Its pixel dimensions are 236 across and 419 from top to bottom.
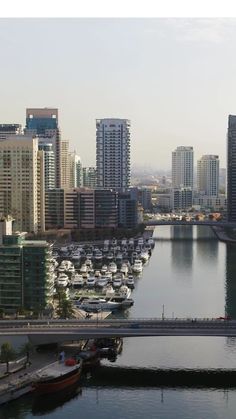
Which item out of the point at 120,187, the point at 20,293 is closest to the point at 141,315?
the point at 20,293

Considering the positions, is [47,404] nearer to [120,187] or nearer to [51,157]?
[51,157]

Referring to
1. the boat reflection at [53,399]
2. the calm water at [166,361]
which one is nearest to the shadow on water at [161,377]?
the calm water at [166,361]

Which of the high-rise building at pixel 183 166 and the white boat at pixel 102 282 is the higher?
the high-rise building at pixel 183 166

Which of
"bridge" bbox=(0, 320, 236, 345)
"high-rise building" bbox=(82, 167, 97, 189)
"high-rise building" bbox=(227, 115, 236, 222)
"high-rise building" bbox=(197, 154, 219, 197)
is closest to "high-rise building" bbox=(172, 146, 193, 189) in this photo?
"high-rise building" bbox=(197, 154, 219, 197)

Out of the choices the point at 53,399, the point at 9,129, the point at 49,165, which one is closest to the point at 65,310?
the point at 53,399

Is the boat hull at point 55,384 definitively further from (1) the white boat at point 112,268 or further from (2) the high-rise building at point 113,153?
(2) the high-rise building at point 113,153

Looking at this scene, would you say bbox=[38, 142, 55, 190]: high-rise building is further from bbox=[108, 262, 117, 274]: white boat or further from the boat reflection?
the boat reflection
